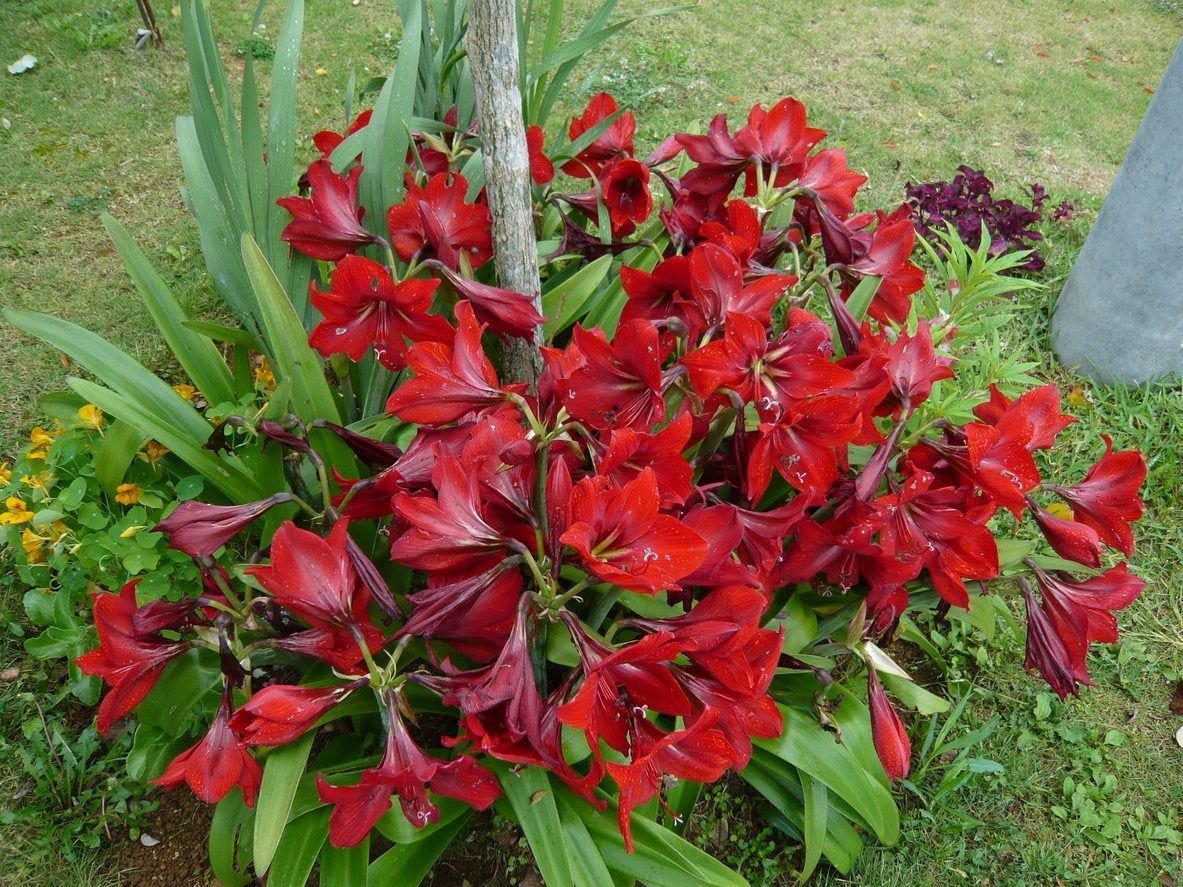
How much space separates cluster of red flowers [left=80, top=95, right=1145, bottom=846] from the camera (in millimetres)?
1235

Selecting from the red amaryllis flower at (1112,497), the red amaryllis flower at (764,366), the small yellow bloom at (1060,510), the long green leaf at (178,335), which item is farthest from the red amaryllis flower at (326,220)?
the small yellow bloom at (1060,510)

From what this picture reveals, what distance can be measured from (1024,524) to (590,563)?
79.4 inches

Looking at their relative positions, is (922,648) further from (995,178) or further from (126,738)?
(995,178)

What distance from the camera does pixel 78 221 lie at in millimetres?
3467

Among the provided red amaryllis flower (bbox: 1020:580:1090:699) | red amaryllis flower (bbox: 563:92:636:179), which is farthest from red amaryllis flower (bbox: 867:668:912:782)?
red amaryllis flower (bbox: 563:92:636:179)

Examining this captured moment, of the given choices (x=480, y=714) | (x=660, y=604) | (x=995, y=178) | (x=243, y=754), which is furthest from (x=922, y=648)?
(x=995, y=178)

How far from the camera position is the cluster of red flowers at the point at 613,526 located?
4.05 ft

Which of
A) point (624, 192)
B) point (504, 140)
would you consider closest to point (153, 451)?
point (504, 140)

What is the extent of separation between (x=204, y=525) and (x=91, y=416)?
77 cm

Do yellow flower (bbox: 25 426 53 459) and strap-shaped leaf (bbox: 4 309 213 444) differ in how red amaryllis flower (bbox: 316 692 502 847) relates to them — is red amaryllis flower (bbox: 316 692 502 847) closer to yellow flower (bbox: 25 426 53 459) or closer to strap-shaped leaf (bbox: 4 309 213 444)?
strap-shaped leaf (bbox: 4 309 213 444)

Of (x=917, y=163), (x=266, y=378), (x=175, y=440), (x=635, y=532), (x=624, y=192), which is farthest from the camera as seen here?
(x=917, y=163)

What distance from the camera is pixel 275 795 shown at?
1.42 metres

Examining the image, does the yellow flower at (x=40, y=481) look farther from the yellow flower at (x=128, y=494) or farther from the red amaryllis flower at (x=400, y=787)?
the red amaryllis flower at (x=400, y=787)

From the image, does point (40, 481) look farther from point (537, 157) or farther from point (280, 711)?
point (537, 157)
